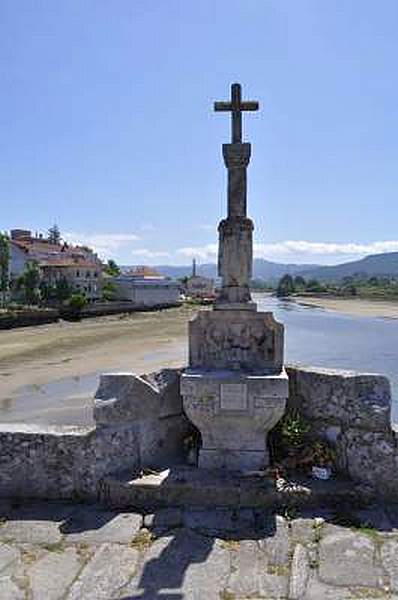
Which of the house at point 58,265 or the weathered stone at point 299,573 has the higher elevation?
the house at point 58,265

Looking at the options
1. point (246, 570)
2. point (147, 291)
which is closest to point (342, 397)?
point (246, 570)

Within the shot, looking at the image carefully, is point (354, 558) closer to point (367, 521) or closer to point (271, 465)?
point (367, 521)

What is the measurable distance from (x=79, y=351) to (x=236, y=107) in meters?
31.8

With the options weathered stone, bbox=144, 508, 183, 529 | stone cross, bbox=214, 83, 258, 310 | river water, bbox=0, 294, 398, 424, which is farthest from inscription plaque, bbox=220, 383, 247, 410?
river water, bbox=0, 294, 398, 424

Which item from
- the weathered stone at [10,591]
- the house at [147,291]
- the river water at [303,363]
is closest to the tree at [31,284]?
the house at [147,291]

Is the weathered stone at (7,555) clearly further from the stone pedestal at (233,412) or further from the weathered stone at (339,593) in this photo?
the weathered stone at (339,593)

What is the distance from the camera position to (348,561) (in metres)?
4.57

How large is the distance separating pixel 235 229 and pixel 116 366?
23.5 m

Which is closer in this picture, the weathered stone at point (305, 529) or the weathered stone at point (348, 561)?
the weathered stone at point (348, 561)

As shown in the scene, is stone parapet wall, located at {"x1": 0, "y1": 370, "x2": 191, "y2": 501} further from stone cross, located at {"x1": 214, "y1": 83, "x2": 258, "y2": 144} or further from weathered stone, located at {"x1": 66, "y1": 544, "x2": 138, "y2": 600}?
stone cross, located at {"x1": 214, "y1": 83, "x2": 258, "y2": 144}

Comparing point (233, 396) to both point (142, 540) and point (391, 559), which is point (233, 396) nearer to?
point (142, 540)

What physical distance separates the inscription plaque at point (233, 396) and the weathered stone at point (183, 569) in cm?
126

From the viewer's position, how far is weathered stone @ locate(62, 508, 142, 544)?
16.3ft

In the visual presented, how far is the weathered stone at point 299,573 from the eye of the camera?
418 cm
